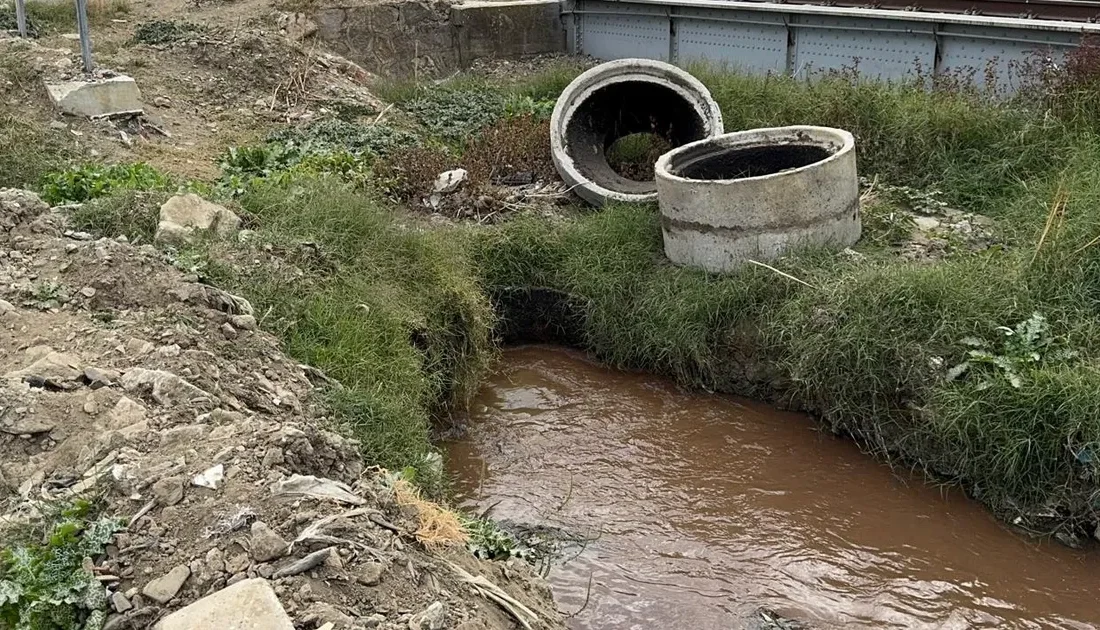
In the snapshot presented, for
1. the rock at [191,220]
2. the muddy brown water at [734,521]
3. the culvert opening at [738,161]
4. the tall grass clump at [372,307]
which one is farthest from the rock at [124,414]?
the culvert opening at [738,161]

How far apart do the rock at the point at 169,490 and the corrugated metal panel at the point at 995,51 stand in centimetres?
727

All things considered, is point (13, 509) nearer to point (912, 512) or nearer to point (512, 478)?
point (512, 478)

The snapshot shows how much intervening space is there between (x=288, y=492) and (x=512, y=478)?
265cm

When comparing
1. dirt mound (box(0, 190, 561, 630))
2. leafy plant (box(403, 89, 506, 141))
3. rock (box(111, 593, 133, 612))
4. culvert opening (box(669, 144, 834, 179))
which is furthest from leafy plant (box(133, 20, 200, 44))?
rock (box(111, 593, 133, 612))

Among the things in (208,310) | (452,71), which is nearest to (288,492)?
(208,310)

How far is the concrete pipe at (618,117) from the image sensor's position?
855cm

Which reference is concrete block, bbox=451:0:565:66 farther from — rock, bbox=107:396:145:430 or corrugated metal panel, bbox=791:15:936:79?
rock, bbox=107:396:145:430

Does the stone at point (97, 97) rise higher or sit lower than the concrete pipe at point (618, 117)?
higher

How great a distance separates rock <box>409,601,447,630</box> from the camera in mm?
2930

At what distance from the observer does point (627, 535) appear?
17.3 feet

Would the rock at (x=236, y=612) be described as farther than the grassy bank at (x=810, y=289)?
No

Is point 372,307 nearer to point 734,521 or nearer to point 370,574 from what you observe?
point 734,521

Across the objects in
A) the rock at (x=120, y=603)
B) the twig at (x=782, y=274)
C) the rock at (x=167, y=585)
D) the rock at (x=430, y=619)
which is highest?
the rock at (x=167, y=585)

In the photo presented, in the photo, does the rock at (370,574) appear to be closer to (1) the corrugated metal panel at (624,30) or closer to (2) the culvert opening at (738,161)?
(2) the culvert opening at (738,161)
